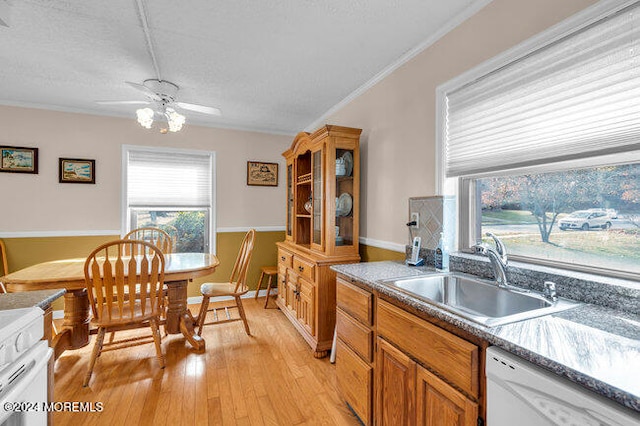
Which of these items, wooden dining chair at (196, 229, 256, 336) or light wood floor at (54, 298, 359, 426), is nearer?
light wood floor at (54, 298, 359, 426)

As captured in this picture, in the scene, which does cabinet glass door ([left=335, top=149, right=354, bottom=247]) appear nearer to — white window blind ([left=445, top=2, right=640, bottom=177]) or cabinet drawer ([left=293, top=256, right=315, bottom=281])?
cabinet drawer ([left=293, top=256, right=315, bottom=281])

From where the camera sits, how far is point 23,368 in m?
0.86

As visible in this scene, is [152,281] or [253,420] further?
[152,281]

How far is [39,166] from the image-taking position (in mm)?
3152

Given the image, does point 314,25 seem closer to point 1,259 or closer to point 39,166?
point 39,166

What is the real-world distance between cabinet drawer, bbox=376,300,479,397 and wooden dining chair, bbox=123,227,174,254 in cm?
260

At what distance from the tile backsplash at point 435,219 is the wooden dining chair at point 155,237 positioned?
2.62 meters

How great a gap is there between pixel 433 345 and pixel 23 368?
139 cm

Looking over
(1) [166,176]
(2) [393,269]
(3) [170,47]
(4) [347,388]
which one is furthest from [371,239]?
(1) [166,176]

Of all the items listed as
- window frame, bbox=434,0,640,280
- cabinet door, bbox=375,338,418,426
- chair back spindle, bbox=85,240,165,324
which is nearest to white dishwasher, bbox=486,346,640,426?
cabinet door, bbox=375,338,418,426

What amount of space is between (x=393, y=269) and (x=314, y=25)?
1.66 meters

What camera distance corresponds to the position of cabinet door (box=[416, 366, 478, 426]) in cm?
94

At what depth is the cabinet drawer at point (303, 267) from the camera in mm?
2498

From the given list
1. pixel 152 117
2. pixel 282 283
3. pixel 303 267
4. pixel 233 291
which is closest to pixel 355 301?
pixel 303 267
